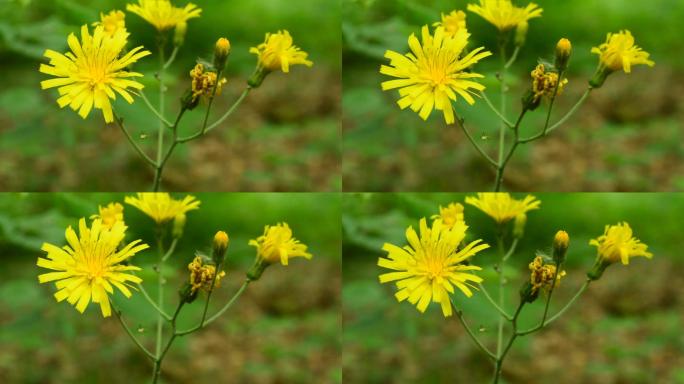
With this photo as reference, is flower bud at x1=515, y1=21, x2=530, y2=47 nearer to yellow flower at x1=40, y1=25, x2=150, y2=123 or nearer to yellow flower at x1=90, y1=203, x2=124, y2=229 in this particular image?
yellow flower at x1=40, y1=25, x2=150, y2=123

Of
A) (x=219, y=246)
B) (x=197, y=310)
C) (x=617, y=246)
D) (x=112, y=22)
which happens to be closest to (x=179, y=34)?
(x=112, y=22)

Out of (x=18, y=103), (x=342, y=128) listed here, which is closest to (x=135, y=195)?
(x=18, y=103)

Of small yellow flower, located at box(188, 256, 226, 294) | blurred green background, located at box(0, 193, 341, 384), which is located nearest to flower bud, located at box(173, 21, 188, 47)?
blurred green background, located at box(0, 193, 341, 384)

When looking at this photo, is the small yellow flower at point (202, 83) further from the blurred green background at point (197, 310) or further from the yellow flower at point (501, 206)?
the yellow flower at point (501, 206)

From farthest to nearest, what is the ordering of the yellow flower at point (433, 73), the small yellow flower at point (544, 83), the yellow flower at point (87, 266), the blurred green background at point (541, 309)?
the blurred green background at point (541, 309)
the small yellow flower at point (544, 83)
the yellow flower at point (433, 73)
the yellow flower at point (87, 266)

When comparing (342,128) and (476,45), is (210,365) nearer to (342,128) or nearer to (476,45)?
(342,128)

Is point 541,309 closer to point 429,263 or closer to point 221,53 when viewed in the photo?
point 429,263

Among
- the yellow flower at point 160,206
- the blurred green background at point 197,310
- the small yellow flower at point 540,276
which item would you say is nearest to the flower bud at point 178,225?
the yellow flower at point 160,206
